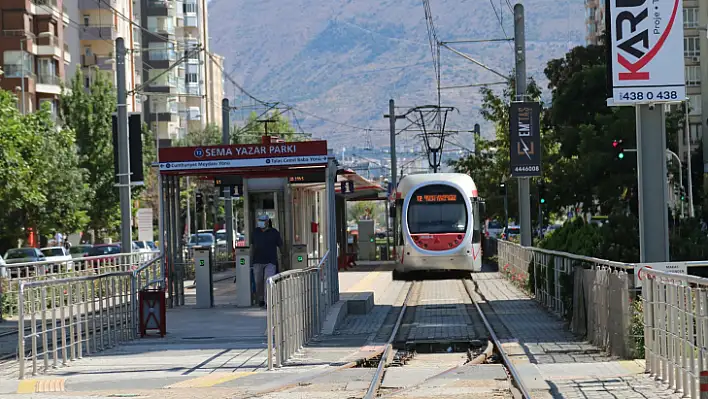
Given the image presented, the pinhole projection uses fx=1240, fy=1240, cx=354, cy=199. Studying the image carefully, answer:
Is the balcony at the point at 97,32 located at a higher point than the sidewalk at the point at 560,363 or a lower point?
higher

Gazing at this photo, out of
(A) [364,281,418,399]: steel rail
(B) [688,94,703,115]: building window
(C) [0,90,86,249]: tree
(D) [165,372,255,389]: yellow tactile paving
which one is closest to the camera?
(A) [364,281,418,399]: steel rail

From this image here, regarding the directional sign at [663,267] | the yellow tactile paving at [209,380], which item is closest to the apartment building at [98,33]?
the yellow tactile paving at [209,380]

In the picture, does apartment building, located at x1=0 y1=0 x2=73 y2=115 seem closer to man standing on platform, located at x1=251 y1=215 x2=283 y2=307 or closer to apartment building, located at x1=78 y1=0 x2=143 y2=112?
apartment building, located at x1=78 y1=0 x2=143 y2=112

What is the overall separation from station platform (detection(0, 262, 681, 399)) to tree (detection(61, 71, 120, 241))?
42390 millimetres

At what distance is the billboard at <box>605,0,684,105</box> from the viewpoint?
636 inches

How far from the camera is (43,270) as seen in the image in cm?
2875

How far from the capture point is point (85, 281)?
1659 centimetres

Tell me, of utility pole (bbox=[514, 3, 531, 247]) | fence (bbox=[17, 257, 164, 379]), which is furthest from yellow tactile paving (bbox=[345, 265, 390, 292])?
fence (bbox=[17, 257, 164, 379])

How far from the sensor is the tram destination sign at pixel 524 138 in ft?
113

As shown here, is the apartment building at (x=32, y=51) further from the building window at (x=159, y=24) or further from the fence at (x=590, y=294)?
the fence at (x=590, y=294)

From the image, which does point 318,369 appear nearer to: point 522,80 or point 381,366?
point 381,366

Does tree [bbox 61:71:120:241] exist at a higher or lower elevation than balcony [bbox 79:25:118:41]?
lower

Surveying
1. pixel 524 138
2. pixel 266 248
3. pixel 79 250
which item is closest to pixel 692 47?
pixel 79 250

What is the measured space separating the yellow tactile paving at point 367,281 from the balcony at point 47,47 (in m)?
31.8
